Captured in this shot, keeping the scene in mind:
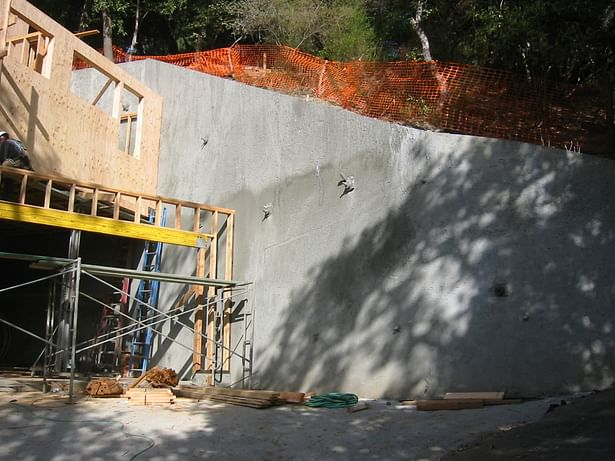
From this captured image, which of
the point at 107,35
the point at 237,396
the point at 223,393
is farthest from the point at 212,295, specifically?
the point at 107,35

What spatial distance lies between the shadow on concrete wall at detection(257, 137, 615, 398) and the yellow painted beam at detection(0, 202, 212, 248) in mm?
3250

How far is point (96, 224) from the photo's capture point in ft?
35.3

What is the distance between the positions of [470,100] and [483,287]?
10.8 ft

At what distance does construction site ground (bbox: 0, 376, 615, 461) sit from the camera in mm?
6031

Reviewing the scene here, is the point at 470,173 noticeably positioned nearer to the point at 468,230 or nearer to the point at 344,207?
the point at 468,230

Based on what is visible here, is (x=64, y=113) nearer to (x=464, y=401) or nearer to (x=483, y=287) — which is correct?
(x=483, y=287)

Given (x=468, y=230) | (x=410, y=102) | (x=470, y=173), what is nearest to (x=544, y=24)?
(x=410, y=102)

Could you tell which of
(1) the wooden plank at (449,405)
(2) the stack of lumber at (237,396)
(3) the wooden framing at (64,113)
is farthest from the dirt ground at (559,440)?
(3) the wooden framing at (64,113)

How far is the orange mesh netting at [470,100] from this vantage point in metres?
10.1

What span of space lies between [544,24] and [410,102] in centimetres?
266

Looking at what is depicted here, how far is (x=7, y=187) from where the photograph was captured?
11.7 meters

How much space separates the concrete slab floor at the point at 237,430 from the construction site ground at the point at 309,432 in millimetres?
10

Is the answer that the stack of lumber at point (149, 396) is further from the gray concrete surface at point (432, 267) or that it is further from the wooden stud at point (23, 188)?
the wooden stud at point (23, 188)

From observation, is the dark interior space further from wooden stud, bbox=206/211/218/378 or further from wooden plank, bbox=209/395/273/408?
wooden plank, bbox=209/395/273/408
